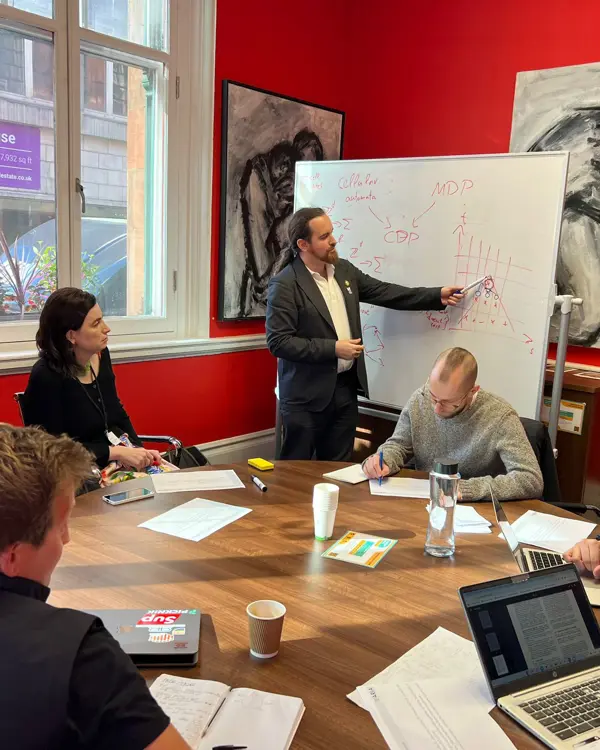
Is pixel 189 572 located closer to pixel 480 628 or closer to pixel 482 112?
pixel 480 628

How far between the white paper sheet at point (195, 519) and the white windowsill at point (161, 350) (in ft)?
4.67

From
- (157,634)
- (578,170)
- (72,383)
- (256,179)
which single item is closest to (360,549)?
(157,634)

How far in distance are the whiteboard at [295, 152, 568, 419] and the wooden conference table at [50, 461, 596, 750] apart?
1105 mm

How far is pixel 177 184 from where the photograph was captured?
353cm

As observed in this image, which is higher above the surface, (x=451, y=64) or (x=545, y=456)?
(x=451, y=64)

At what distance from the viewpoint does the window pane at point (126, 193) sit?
10.5ft

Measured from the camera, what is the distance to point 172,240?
140 inches

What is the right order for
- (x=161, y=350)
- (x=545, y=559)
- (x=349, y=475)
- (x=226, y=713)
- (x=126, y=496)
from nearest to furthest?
(x=226, y=713) → (x=545, y=559) → (x=126, y=496) → (x=349, y=475) → (x=161, y=350)

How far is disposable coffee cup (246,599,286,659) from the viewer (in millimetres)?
1118

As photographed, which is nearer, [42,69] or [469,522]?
[469,522]

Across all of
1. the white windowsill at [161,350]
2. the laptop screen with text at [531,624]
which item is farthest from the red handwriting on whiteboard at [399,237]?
the laptop screen with text at [531,624]

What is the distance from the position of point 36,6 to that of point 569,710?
314 cm

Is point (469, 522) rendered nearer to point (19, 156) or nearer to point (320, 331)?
point (320, 331)

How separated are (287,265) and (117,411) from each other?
998 millimetres
